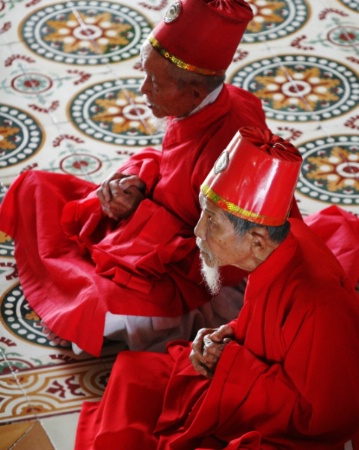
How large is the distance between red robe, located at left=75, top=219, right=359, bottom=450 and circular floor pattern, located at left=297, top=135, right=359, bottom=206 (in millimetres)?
1244

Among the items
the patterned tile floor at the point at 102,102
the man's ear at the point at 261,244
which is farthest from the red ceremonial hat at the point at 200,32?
the patterned tile floor at the point at 102,102

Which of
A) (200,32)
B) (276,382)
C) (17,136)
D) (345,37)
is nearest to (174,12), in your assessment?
(200,32)

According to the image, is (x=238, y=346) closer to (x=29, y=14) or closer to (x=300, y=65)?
(x=300, y=65)

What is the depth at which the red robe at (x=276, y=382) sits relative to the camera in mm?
3033

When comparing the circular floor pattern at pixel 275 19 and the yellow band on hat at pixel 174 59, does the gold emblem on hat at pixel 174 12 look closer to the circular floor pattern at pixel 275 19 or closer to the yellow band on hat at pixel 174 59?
the yellow band on hat at pixel 174 59

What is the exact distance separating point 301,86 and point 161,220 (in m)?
1.70

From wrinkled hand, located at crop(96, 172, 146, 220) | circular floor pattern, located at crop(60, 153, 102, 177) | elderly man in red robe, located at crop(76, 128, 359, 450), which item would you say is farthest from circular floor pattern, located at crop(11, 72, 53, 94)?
elderly man in red robe, located at crop(76, 128, 359, 450)

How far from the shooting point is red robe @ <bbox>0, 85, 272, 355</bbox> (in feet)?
12.3

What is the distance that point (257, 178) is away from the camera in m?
2.98

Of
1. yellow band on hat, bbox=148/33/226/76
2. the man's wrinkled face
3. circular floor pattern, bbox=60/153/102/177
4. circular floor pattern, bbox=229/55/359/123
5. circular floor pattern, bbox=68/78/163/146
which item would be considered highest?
yellow band on hat, bbox=148/33/226/76

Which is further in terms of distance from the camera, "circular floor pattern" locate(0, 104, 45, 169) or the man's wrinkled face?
"circular floor pattern" locate(0, 104, 45, 169)

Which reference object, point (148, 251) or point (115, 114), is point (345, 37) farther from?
Result: point (148, 251)

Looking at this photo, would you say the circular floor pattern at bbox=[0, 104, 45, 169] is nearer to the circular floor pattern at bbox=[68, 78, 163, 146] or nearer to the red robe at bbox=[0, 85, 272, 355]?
the circular floor pattern at bbox=[68, 78, 163, 146]

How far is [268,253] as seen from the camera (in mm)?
3088
